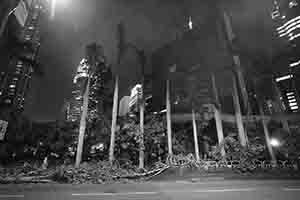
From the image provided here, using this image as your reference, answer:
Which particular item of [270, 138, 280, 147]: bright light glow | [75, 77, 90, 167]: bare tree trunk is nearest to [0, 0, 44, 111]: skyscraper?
[75, 77, 90, 167]: bare tree trunk

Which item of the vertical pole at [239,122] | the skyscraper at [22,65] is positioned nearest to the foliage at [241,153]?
the vertical pole at [239,122]

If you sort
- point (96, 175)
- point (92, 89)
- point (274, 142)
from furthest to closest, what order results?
point (92, 89) → point (274, 142) → point (96, 175)

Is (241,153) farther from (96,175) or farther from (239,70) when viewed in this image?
(96,175)

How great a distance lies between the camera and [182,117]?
19.1 metres

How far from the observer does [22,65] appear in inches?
869

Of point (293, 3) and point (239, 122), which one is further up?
point (293, 3)

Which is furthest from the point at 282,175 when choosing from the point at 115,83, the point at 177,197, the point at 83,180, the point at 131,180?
the point at 115,83

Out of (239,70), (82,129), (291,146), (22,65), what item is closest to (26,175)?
(82,129)

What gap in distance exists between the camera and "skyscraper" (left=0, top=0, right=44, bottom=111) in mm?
11823

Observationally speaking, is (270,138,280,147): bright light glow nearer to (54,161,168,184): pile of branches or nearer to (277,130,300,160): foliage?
(277,130,300,160): foliage

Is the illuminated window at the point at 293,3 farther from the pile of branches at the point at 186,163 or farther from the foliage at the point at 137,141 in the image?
the pile of branches at the point at 186,163

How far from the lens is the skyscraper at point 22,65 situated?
11823mm

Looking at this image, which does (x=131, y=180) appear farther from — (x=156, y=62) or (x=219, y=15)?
(x=219, y=15)

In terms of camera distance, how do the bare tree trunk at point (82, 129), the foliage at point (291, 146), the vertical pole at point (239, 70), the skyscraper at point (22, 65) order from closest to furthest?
the skyscraper at point (22, 65), the bare tree trunk at point (82, 129), the foliage at point (291, 146), the vertical pole at point (239, 70)
